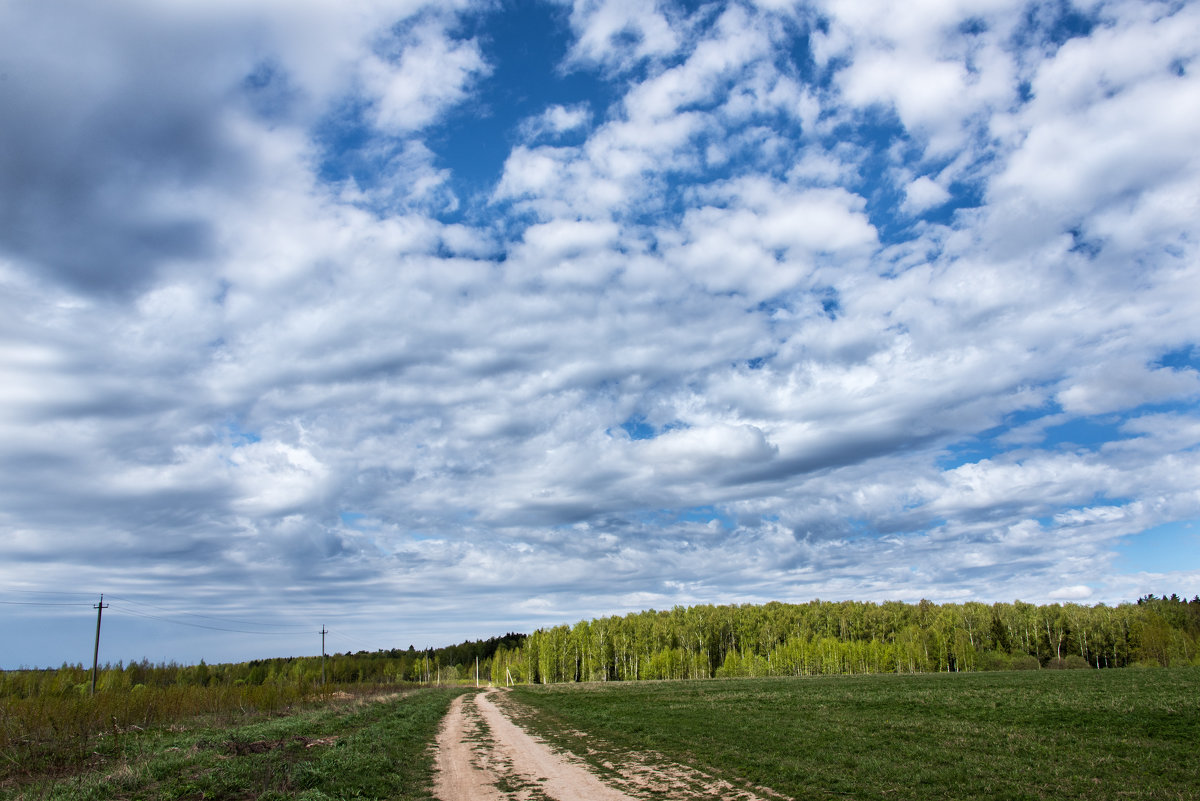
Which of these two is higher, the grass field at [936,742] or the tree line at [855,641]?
the grass field at [936,742]

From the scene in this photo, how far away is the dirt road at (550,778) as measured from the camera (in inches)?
660

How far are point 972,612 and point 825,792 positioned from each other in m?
158

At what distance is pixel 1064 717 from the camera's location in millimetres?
29766

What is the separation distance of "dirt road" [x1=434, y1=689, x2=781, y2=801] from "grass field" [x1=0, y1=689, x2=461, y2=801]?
1.15 meters

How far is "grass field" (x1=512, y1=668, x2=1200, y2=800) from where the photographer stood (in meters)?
16.9

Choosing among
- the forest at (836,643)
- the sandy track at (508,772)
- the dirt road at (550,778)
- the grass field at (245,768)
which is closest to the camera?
the grass field at (245,768)

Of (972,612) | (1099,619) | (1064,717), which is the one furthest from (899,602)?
(1064,717)

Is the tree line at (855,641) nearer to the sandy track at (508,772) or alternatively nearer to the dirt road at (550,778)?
the sandy track at (508,772)

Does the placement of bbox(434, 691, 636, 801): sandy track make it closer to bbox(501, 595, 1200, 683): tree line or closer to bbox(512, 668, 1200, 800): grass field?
bbox(512, 668, 1200, 800): grass field

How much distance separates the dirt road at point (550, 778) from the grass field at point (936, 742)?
1.27 meters

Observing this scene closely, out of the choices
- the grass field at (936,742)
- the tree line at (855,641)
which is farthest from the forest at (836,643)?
the grass field at (936,742)

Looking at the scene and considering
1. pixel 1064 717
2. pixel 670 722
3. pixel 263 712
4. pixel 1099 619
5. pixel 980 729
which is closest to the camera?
pixel 980 729

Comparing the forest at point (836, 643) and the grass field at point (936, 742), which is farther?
the forest at point (836, 643)

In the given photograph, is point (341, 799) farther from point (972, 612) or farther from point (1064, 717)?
point (972, 612)
